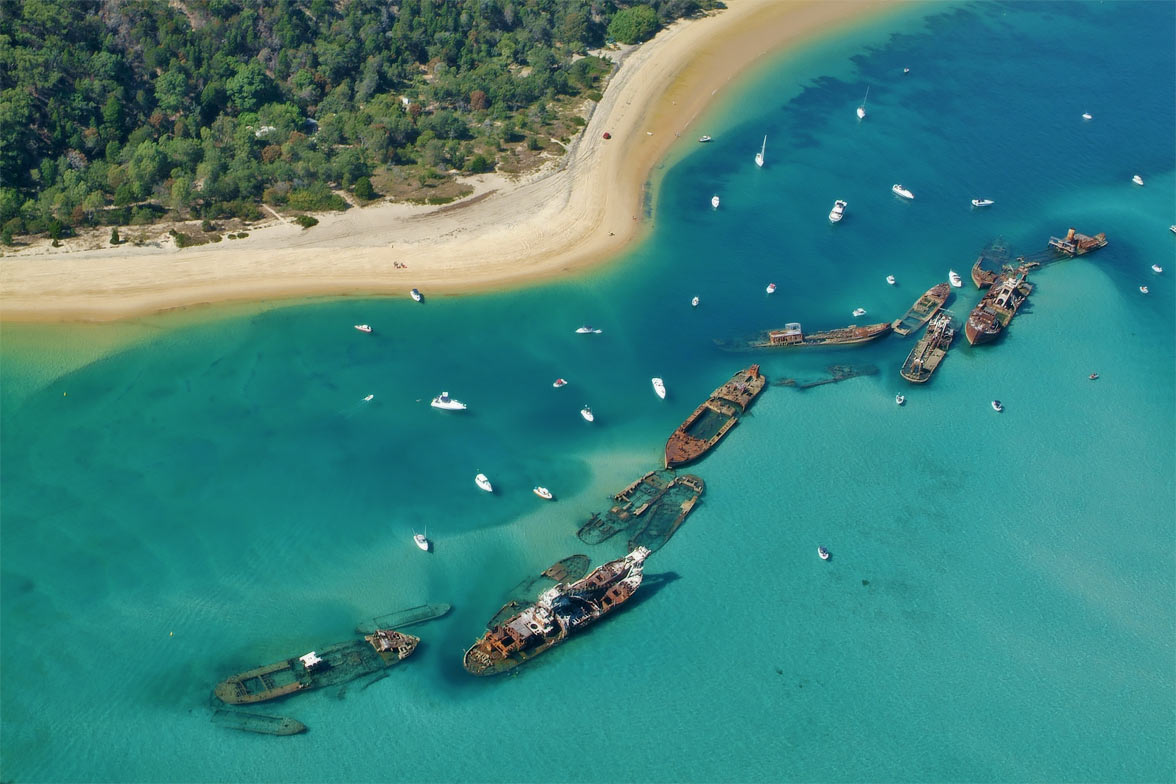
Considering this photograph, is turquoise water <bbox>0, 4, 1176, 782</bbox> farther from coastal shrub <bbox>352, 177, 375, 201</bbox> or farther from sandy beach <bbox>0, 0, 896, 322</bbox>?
coastal shrub <bbox>352, 177, 375, 201</bbox>

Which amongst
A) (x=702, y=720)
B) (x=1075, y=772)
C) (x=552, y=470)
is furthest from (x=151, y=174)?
(x=1075, y=772)

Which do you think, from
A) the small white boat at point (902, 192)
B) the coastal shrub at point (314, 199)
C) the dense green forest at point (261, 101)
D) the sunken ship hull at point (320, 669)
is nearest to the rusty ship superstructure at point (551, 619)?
the sunken ship hull at point (320, 669)

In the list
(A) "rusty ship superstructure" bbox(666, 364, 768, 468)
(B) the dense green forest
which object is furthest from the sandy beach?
(A) "rusty ship superstructure" bbox(666, 364, 768, 468)

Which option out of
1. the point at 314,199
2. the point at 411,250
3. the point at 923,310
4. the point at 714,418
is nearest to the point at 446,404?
the point at 411,250

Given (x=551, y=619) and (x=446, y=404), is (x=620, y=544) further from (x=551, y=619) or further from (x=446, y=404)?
(x=446, y=404)

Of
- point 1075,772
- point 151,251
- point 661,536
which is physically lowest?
point 1075,772

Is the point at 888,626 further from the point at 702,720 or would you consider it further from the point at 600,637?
the point at 600,637
